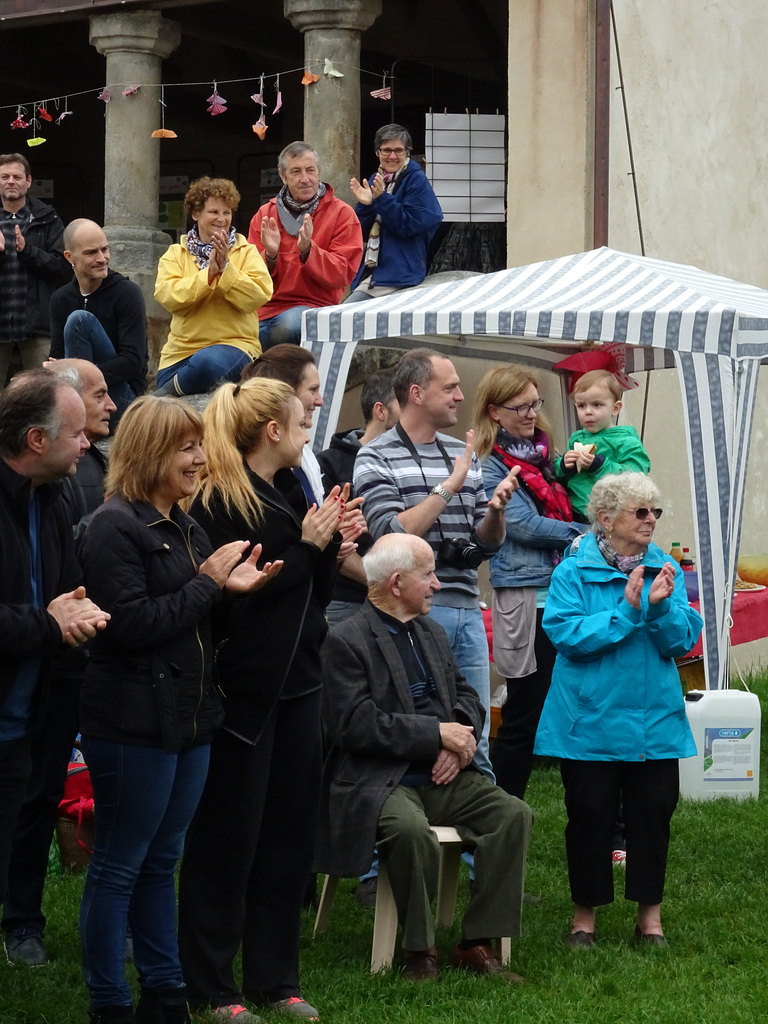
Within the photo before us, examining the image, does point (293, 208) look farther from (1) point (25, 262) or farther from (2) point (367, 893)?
(2) point (367, 893)

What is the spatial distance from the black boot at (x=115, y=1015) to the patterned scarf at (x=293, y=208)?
19.2 ft

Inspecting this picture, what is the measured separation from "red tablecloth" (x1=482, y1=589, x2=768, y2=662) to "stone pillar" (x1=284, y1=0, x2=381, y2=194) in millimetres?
4219

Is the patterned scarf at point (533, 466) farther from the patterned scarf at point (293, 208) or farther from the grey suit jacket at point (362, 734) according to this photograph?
the patterned scarf at point (293, 208)

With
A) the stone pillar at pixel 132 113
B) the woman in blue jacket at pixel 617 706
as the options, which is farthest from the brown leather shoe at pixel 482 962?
the stone pillar at pixel 132 113

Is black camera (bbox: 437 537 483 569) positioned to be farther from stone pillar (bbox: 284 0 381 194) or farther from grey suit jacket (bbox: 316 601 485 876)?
stone pillar (bbox: 284 0 381 194)

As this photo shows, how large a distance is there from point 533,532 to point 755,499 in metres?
6.17

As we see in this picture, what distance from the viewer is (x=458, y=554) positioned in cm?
573

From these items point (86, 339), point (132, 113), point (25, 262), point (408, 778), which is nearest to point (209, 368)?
point (86, 339)

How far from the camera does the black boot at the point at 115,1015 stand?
13.3 ft

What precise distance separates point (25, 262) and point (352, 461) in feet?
14.4

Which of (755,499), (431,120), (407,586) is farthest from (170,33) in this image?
(407,586)

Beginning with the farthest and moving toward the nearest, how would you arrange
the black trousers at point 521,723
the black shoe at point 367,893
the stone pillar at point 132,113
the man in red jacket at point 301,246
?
the stone pillar at point 132,113 → the man in red jacket at point 301,246 → the black trousers at point 521,723 → the black shoe at point 367,893

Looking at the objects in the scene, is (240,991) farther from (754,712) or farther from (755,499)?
(755,499)

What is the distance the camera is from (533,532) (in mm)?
6371
